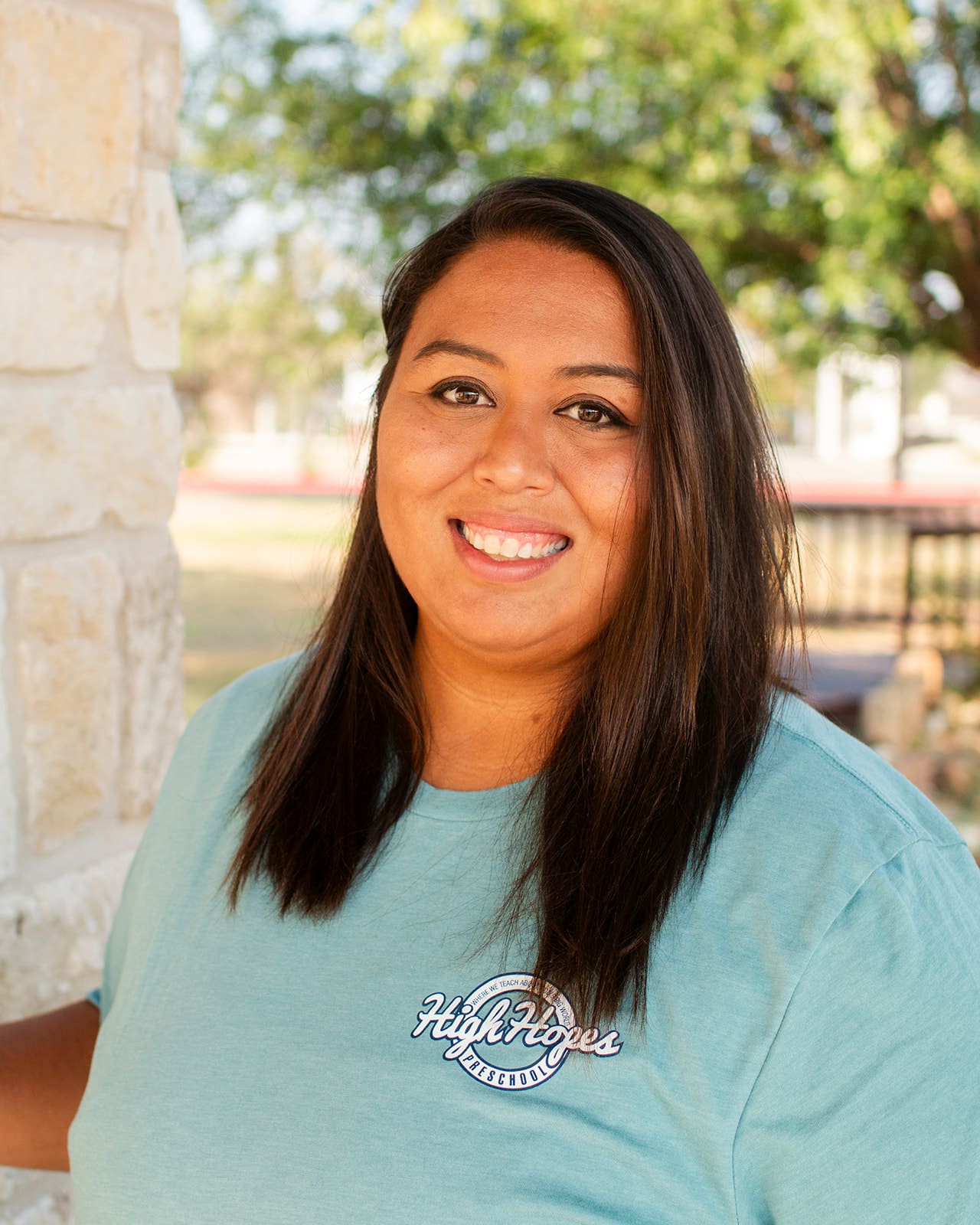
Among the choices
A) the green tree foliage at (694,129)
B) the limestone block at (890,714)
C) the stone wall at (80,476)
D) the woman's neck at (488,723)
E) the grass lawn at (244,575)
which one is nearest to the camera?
the woman's neck at (488,723)

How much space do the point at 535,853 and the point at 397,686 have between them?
38cm

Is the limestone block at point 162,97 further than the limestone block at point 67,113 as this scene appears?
Yes

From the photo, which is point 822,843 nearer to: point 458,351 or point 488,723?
point 488,723

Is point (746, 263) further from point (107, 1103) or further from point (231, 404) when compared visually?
point (231, 404)

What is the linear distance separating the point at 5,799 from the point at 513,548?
2.56 feet

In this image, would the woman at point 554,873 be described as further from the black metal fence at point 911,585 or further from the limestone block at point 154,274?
the black metal fence at point 911,585

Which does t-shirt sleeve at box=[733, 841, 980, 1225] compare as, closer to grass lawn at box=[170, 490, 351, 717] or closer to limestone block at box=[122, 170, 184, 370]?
grass lawn at box=[170, 490, 351, 717]

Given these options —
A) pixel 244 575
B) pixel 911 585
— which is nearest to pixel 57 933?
pixel 911 585

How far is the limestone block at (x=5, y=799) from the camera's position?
170 cm

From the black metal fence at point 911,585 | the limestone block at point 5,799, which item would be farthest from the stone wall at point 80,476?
the black metal fence at point 911,585

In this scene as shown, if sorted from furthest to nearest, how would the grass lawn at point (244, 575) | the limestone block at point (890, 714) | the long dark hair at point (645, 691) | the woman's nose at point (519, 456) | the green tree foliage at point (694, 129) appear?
the grass lawn at point (244, 575) < the limestone block at point (890, 714) < the green tree foliage at point (694, 129) < the woman's nose at point (519, 456) < the long dark hair at point (645, 691)

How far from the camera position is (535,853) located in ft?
4.32

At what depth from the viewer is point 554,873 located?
129 centimetres

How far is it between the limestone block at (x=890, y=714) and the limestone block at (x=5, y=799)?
612 centimetres
